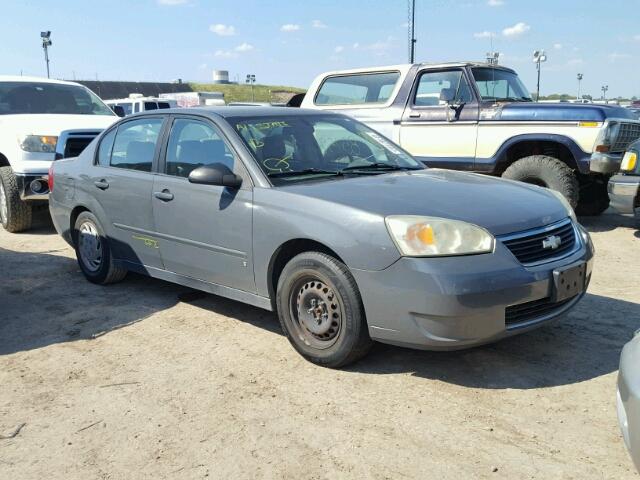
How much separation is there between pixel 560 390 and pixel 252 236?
201 cm

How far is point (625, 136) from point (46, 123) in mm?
7221

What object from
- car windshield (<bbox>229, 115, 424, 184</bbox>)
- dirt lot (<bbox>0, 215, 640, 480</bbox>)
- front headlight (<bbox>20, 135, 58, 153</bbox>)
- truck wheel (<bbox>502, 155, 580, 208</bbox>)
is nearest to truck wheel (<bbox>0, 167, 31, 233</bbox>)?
front headlight (<bbox>20, 135, 58, 153</bbox>)

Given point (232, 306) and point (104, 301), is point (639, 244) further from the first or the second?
point (104, 301)

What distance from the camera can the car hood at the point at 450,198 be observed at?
3490mm

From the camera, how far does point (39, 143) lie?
25.5ft

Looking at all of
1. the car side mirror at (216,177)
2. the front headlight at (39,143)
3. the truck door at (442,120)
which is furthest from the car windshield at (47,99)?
the car side mirror at (216,177)

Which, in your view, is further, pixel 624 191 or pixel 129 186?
pixel 624 191

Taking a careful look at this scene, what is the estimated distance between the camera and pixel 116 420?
321 cm

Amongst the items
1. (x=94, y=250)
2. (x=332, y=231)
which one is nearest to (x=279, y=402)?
(x=332, y=231)

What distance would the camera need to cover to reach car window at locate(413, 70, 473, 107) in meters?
8.23

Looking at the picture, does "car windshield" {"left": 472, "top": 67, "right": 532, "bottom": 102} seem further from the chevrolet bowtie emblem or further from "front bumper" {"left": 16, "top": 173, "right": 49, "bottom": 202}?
"front bumper" {"left": 16, "top": 173, "right": 49, "bottom": 202}

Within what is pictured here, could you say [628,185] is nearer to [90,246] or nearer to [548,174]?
[548,174]

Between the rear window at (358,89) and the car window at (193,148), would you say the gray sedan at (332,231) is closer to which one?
the car window at (193,148)

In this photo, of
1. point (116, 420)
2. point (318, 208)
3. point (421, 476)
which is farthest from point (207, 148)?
point (421, 476)
